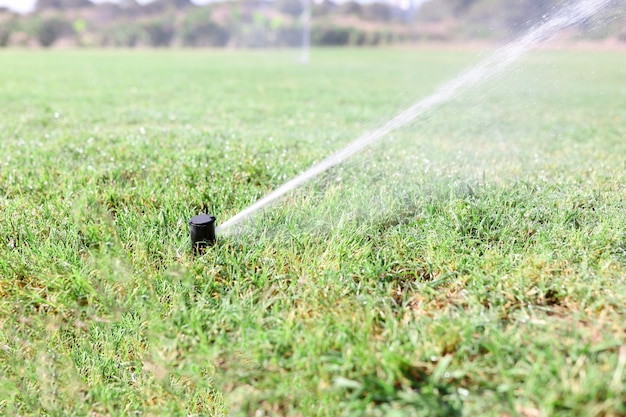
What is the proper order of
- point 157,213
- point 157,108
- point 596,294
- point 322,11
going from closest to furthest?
point 596,294, point 157,213, point 157,108, point 322,11

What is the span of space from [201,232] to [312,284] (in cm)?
67

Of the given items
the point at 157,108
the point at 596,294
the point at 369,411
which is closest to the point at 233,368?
the point at 369,411

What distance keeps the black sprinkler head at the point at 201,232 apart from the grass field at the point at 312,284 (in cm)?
9

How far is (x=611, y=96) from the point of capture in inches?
362

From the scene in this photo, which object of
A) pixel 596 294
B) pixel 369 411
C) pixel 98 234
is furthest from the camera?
pixel 98 234

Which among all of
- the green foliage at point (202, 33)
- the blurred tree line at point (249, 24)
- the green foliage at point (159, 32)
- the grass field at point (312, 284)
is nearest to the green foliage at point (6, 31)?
the blurred tree line at point (249, 24)

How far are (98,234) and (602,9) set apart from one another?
4017 mm

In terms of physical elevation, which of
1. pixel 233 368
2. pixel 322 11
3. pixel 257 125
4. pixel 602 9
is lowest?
pixel 233 368

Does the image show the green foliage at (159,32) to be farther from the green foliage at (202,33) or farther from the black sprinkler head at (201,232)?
the black sprinkler head at (201,232)

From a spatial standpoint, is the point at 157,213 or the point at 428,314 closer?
the point at 428,314

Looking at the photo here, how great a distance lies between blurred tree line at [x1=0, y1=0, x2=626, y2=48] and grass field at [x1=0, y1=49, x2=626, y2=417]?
4209cm

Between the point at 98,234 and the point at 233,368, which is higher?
the point at 98,234

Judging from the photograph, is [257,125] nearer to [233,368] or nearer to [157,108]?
[157,108]

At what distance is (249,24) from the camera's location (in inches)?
2544
